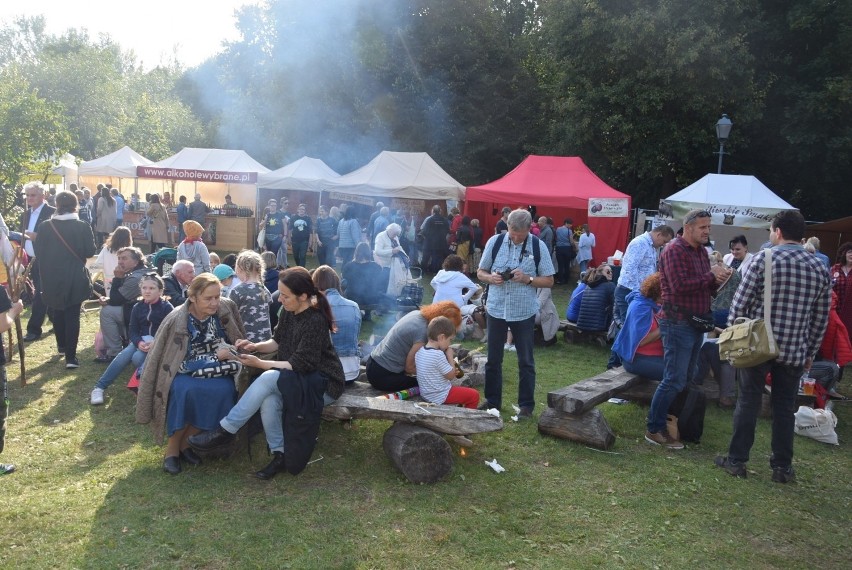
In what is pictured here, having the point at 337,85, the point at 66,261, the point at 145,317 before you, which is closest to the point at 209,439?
the point at 145,317

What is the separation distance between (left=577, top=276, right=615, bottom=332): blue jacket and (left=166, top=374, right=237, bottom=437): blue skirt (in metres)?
5.72

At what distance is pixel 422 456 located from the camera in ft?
14.2

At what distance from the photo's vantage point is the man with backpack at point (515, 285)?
5340mm

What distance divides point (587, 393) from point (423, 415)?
1490 mm

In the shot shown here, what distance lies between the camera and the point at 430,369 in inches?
197

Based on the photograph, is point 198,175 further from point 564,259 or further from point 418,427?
point 418,427

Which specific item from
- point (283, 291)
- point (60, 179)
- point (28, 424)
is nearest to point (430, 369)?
point (283, 291)

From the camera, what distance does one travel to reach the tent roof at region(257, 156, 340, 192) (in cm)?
1823

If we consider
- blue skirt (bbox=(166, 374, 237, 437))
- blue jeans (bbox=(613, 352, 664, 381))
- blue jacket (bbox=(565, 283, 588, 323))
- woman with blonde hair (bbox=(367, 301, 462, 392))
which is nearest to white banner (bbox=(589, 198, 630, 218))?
Answer: blue jacket (bbox=(565, 283, 588, 323))

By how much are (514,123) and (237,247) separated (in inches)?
463

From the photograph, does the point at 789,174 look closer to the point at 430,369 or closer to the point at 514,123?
the point at 514,123

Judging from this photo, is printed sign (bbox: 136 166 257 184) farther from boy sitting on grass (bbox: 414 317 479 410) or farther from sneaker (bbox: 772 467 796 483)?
sneaker (bbox: 772 467 796 483)

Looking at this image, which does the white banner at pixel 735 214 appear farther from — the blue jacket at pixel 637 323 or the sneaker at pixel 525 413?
the sneaker at pixel 525 413

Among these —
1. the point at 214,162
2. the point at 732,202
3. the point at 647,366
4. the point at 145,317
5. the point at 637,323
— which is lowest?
the point at 647,366
